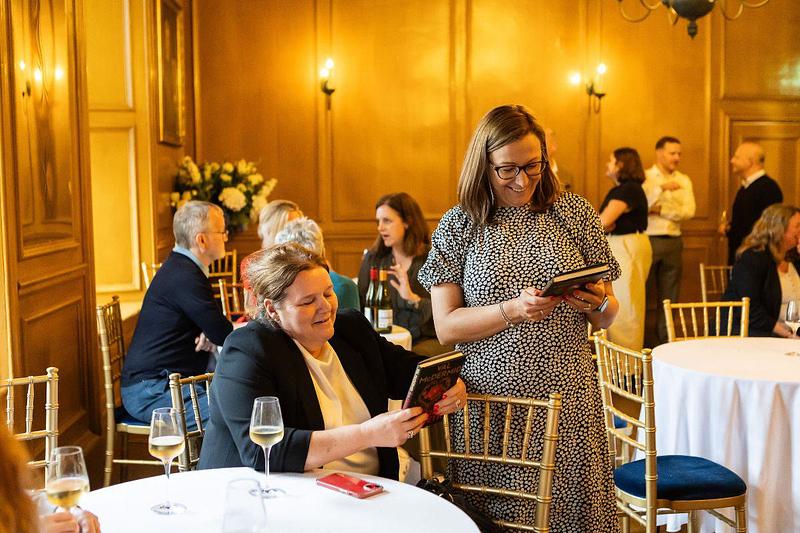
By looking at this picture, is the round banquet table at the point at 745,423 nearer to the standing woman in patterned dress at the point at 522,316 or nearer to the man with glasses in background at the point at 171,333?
the standing woman in patterned dress at the point at 522,316

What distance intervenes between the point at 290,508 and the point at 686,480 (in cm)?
176

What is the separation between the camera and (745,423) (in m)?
3.38

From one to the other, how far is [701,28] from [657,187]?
170cm

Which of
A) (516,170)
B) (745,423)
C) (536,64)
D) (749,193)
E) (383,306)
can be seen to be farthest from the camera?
(536,64)

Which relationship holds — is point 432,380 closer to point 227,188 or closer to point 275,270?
point 275,270

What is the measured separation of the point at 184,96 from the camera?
728 centimetres

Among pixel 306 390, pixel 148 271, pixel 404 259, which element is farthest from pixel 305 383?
pixel 148 271

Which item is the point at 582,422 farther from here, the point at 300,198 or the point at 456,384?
the point at 300,198

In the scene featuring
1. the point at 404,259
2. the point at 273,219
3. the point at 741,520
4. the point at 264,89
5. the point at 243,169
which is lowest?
the point at 741,520

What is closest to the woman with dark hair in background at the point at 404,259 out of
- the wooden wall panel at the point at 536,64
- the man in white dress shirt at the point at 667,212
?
the wooden wall panel at the point at 536,64

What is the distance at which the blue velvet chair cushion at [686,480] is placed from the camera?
3.12 metres

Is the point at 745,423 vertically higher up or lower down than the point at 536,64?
lower down

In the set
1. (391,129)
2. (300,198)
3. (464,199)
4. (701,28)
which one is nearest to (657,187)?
(701,28)

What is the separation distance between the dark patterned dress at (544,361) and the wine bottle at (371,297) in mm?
2085
